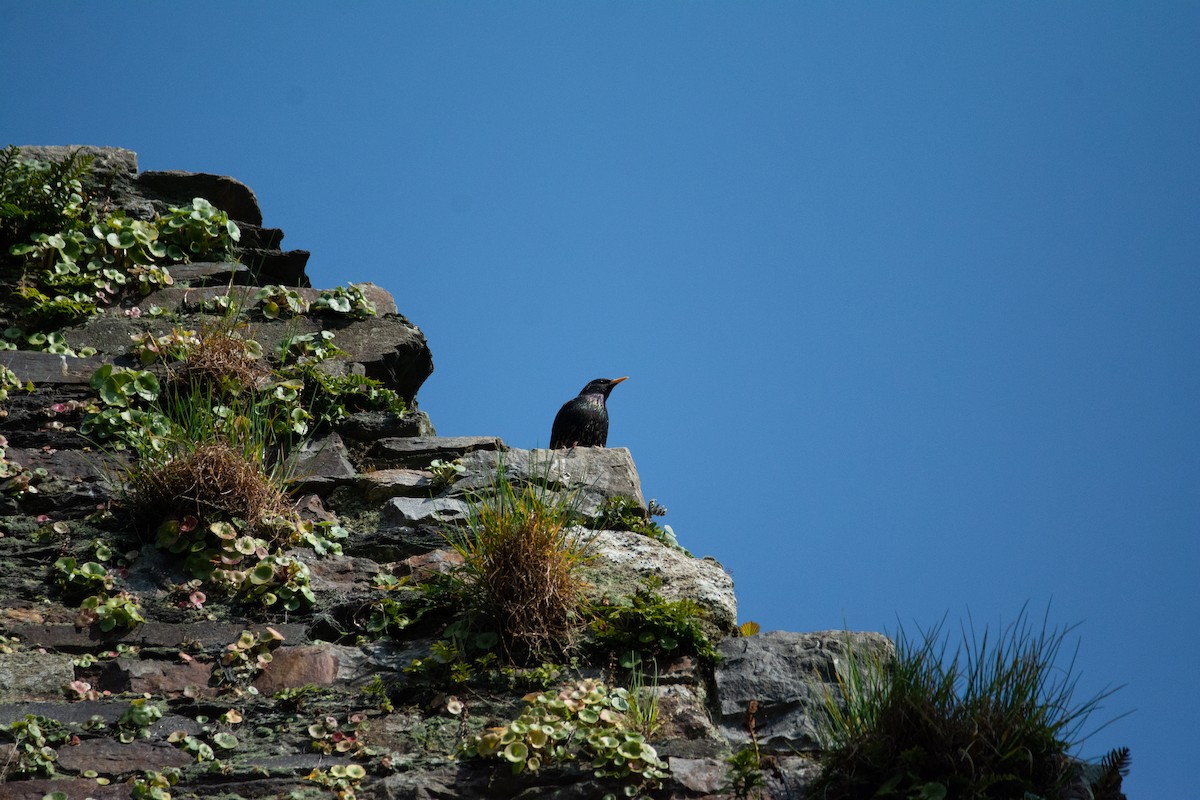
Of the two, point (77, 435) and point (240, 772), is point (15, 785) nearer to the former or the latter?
point (240, 772)

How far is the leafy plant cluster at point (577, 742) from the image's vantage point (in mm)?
3492

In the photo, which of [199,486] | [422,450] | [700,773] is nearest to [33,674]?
[199,486]

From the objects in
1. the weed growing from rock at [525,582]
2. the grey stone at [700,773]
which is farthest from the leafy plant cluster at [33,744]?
the grey stone at [700,773]

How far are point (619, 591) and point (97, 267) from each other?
11.2ft

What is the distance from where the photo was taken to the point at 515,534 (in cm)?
416

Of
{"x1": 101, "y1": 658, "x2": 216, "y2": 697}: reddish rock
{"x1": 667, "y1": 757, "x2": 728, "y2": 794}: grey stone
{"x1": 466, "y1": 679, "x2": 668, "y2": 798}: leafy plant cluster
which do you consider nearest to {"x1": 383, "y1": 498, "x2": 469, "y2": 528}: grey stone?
{"x1": 101, "y1": 658, "x2": 216, "y2": 697}: reddish rock

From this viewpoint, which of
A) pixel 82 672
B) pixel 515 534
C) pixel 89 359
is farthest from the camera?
pixel 89 359

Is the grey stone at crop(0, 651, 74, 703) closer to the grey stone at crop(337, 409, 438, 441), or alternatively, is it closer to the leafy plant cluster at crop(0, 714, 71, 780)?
the leafy plant cluster at crop(0, 714, 71, 780)

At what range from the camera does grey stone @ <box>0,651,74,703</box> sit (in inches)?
146

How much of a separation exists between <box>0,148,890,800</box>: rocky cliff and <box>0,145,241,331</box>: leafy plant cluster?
0.02 meters

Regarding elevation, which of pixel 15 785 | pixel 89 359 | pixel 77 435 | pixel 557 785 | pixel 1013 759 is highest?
pixel 89 359

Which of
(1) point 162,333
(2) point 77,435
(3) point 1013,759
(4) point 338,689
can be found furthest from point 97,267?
(3) point 1013,759

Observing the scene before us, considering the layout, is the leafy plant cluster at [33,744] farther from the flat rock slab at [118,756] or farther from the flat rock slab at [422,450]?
the flat rock slab at [422,450]

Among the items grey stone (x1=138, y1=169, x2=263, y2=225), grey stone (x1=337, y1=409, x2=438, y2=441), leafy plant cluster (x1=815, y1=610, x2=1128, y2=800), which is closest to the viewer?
leafy plant cluster (x1=815, y1=610, x2=1128, y2=800)
